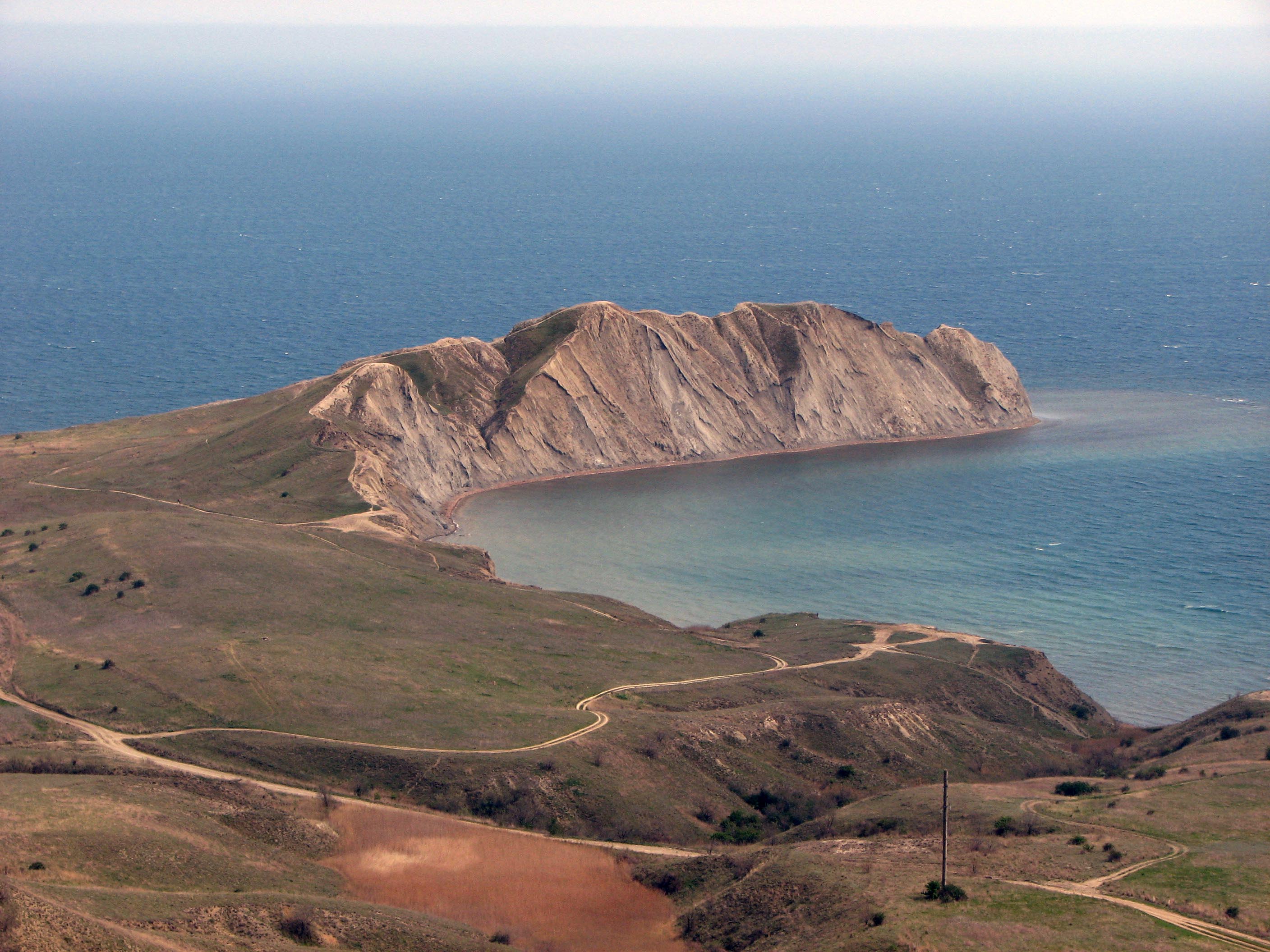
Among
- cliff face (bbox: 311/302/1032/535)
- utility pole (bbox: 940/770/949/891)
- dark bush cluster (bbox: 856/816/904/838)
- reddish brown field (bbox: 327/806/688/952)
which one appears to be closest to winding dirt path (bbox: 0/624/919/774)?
reddish brown field (bbox: 327/806/688/952)

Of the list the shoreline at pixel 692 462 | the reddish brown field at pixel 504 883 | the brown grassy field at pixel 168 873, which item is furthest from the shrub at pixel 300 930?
the shoreline at pixel 692 462

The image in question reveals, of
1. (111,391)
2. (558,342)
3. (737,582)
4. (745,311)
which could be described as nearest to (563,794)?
(737,582)

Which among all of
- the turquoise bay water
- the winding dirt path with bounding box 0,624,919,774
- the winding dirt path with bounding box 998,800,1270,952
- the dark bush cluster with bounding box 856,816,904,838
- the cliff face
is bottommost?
the dark bush cluster with bounding box 856,816,904,838

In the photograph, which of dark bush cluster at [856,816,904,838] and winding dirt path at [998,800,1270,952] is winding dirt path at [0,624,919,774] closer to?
dark bush cluster at [856,816,904,838]

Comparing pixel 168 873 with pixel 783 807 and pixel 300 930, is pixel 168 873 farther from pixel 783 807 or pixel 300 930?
pixel 783 807

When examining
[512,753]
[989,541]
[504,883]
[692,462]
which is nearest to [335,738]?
[512,753]
